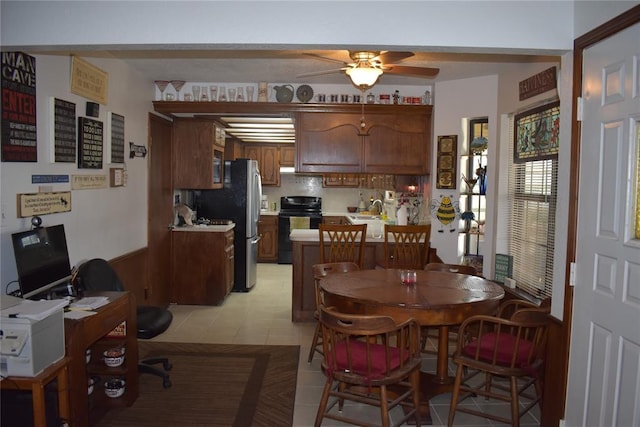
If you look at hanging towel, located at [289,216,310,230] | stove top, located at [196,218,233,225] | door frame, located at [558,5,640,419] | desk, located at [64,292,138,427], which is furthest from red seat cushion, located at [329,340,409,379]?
hanging towel, located at [289,216,310,230]

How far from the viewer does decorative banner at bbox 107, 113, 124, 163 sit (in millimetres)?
3910

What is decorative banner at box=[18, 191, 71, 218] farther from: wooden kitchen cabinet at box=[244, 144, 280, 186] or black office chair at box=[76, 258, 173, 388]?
wooden kitchen cabinet at box=[244, 144, 280, 186]

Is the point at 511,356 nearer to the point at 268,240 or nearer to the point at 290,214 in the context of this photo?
the point at 290,214

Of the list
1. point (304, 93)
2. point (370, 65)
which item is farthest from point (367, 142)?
point (370, 65)

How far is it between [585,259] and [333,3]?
5.64 ft

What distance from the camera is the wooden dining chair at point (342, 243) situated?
458 cm

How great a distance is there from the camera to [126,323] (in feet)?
9.77

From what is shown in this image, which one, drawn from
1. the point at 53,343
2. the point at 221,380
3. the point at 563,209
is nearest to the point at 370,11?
the point at 563,209

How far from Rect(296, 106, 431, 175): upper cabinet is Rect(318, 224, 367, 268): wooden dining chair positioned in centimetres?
88

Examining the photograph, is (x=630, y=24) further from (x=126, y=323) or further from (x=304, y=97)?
(x=304, y=97)

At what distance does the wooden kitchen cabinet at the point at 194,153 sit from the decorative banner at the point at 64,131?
219cm

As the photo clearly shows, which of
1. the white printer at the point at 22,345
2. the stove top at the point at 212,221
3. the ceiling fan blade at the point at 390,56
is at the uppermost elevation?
the ceiling fan blade at the point at 390,56

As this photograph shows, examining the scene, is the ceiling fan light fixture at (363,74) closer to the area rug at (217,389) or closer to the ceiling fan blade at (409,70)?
the ceiling fan blade at (409,70)

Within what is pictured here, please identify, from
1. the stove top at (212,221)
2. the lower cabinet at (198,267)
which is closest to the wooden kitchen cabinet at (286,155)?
the stove top at (212,221)
